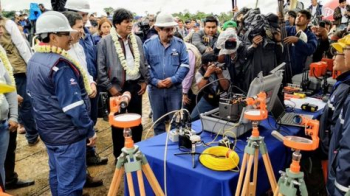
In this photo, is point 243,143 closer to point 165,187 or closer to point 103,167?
point 165,187

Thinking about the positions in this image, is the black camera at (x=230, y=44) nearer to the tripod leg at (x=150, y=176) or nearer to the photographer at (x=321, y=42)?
the tripod leg at (x=150, y=176)

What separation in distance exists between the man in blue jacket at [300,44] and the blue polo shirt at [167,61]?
66.3 inches

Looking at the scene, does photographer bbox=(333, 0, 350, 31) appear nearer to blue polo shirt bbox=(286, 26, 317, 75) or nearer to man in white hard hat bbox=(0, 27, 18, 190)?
blue polo shirt bbox=(286, 26, 317, 75)

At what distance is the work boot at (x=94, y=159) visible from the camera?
343cm

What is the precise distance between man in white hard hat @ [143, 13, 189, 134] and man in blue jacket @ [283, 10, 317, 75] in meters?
1.71

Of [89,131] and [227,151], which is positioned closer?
[227,151]

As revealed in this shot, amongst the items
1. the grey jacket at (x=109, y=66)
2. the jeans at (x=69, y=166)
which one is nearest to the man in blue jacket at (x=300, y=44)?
the grey jacket at (x=109, y=66)

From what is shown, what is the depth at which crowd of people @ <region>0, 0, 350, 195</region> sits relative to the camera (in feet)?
6.45

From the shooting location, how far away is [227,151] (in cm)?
178

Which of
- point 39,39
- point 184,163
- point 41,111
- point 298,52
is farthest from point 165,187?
point 298,52

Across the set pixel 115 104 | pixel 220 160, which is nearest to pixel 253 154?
pixel 220 160

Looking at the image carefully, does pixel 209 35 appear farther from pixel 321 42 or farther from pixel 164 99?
pixel 321 42

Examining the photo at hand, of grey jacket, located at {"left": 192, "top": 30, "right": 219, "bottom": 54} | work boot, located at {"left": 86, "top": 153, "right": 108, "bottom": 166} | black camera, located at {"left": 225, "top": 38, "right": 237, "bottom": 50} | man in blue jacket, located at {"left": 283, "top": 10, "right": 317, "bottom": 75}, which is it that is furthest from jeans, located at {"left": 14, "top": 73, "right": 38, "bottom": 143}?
man in blue jacket, located at {"left": 283, "top": 10, "right": 317, "bottom": 75}

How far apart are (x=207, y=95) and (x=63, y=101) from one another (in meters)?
1.55
